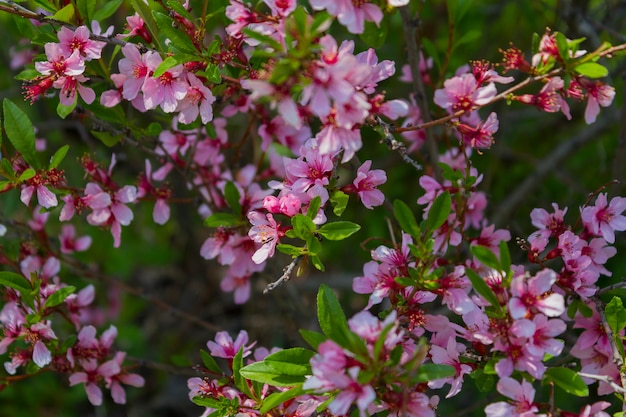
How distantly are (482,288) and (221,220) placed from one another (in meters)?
0.80

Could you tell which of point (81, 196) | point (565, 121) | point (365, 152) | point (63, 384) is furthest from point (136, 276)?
point (565, 121)

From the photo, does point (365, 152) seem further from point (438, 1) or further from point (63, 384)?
point (63, 384)

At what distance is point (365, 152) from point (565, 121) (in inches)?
44.8

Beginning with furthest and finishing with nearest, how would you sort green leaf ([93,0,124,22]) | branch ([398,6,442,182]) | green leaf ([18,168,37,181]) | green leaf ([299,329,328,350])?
branch ([398,6,442,182])
green leaf ([93,0,124,22])
green leaf ([18,168,37,181])
green leaf ([299,329,328,350])

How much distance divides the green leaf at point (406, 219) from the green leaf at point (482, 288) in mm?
170

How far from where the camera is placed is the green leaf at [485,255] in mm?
1499

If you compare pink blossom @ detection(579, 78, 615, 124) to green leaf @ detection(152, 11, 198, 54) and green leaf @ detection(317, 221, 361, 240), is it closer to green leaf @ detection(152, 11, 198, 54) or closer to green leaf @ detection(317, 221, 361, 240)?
green leaf @ detection(317, 221, 361, 240)

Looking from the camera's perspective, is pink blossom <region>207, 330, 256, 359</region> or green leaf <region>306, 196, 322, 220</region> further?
pink blossom <region>207, 330, 256, 359</region>

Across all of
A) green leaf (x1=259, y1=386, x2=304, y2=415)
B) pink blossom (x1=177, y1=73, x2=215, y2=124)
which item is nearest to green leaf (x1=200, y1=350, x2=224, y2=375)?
green leaf (x1=259, y1=386, x2=304, y2=415)

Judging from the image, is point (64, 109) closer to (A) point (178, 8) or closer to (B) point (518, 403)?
(A) point (178, 8)

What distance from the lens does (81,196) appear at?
2.09m

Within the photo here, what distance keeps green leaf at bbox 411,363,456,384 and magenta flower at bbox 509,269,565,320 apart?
198 millimetres

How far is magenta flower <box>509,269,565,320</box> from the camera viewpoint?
145 centimetres

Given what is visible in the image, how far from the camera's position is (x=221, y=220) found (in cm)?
196
